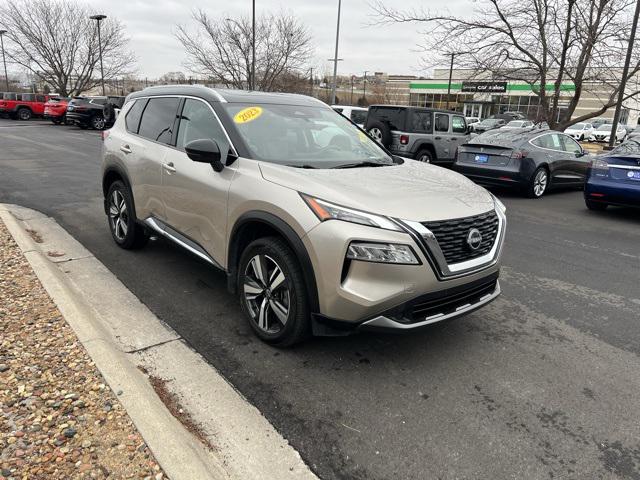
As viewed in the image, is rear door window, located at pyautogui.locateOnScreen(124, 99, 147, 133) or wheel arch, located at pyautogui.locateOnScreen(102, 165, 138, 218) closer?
wheel arch, located at pyautogui.locateOnScreen(102, 165, 138, 218)

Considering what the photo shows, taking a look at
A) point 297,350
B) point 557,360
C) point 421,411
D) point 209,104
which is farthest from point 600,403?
point 209,104

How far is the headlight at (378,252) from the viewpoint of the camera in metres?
2.77

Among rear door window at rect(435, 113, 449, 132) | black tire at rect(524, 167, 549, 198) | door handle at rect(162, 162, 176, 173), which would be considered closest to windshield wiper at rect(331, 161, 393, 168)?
door handle at rect(162, 162, 176, 173)

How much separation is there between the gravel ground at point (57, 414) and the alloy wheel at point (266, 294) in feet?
3.66

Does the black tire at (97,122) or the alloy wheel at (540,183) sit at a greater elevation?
the black tire at (97,122)

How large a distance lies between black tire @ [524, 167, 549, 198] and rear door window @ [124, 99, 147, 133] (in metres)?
7.82

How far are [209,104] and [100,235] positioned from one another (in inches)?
118

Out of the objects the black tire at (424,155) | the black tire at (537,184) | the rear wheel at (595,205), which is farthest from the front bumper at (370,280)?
the black tire at (424,155)

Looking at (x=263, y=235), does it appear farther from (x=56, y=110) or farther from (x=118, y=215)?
(x=56, y=110)

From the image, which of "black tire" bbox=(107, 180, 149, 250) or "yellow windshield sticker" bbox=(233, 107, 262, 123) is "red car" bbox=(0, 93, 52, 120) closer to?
"black tire" bbox=(107, 180, 149, 250)

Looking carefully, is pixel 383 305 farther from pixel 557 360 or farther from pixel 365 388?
pixel 557 360

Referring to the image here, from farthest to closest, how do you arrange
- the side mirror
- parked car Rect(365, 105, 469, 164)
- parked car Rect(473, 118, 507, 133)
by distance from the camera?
parked car Rect(473, 118, 507, 133) → parked car Rect(365, 105, 469, 164) → the side mirror

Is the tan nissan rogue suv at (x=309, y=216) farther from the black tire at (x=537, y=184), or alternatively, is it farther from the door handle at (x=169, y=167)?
the black tire at (x=537, y=184)

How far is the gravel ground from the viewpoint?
212 cm
